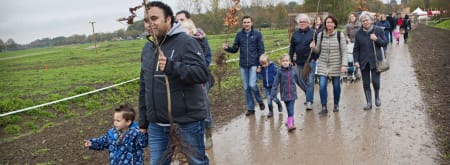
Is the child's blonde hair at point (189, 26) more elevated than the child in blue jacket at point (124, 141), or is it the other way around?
the child's blonde hair at point (189, 26)

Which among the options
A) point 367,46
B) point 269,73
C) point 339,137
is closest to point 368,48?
point 367,46

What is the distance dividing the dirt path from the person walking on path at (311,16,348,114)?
1.91 feet

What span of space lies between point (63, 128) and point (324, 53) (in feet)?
17.4

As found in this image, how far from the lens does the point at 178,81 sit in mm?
3510

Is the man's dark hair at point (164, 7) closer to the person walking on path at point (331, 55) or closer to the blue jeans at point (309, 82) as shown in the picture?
the person walking on path at point (331, 55)

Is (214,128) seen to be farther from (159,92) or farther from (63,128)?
(159,92)

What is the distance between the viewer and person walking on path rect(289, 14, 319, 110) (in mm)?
8273

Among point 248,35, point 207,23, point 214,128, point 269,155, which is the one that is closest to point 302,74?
point 248,35

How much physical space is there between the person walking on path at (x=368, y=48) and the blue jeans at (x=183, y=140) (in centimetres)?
503

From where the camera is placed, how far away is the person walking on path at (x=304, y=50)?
8.27 metres

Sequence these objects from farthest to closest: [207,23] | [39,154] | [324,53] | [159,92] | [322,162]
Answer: [207,23] → [324,53] → [39,154] → [322,162] → [159,92]

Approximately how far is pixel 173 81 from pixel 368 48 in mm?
5569

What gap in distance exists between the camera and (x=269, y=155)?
568 centimetres

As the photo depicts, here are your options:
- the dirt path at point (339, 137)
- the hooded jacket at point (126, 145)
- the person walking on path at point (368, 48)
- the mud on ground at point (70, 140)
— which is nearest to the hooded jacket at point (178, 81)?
the hooded jacket at point (126, 145)
